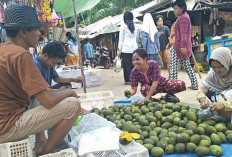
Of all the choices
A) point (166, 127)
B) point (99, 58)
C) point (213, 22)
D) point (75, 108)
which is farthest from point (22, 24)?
point (99, 58)

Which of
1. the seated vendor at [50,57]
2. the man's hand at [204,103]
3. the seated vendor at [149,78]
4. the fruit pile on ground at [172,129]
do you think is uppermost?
the seated vendor at [50,57]

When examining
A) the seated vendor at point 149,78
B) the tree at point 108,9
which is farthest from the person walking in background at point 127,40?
the tree at point 108,9

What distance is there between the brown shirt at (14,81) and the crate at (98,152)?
608 mm

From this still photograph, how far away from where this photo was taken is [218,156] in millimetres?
2322

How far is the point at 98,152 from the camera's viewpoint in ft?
6.96

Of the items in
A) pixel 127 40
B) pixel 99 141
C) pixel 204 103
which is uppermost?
pixel 127 40

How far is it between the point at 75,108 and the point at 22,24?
888mm

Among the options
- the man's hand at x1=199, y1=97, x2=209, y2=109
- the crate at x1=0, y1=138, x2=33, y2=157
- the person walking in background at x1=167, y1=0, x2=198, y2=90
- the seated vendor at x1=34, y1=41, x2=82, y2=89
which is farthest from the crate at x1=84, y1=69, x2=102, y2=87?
the crate at x1=0, y1=138, x2=33, y2=157

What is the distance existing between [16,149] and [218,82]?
2.47 meters

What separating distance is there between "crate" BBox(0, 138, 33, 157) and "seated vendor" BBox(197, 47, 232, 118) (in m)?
1.96

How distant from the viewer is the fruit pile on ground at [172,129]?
96.4 inches

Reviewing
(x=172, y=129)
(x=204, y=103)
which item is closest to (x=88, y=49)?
(x=204, y=103)

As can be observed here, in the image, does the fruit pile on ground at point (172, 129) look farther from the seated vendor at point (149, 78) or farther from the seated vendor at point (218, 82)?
the seated vendor at point (149, 78)

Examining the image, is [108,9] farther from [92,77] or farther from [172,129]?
[172,129]
